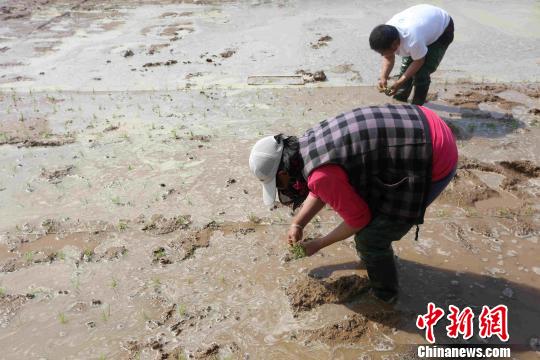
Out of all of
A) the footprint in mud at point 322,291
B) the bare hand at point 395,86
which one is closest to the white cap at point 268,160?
the footprint in mud at point 322,291

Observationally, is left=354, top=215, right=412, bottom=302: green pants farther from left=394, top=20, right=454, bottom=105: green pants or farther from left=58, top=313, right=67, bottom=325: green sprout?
left=394, top=20, right=454, bottom=105: green pants

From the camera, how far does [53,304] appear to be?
315 cm

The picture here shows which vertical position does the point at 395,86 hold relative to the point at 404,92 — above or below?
above

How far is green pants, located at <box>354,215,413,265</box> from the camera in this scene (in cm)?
248

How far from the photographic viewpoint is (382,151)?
2273 millimetres

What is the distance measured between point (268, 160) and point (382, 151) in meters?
0.57

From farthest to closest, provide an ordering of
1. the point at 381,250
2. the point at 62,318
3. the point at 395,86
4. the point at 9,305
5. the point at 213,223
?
the point at 395,86 < the point at 213,223 < the point at 9,305 < the point at 62,318 < the point at 381,250

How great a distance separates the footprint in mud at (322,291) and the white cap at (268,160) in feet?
3.28

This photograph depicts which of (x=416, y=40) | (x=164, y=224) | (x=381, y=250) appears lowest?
(x=164, y=224)

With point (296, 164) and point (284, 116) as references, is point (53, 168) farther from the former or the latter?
point (296, 164)

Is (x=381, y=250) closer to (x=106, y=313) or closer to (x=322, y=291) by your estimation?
(x=322, y=291)

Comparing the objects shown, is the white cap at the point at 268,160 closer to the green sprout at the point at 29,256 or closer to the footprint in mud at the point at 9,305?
the footprint in mud at the point at 9,305

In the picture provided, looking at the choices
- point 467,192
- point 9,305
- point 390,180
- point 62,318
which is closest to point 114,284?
point 62,318

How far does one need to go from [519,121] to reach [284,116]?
108 inches
